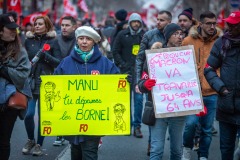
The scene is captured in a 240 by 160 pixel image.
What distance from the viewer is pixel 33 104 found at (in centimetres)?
798

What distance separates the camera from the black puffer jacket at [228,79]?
5953 millimetres

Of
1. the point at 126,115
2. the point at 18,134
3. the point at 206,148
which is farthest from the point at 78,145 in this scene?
the point at 18,134

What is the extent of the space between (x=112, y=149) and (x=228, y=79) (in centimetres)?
317

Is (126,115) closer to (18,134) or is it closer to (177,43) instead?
(177,43)

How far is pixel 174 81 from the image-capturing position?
6066mm

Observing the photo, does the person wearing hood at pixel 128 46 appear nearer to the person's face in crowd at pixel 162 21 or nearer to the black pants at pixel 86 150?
the person's face in crowd at pixel 162 21

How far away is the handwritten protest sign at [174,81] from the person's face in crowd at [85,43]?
61 cm

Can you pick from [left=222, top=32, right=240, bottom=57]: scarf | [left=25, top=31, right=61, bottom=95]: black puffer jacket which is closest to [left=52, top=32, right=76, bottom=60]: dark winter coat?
[left=25, top=31, right=61, bottom=95]: black puffer jacket

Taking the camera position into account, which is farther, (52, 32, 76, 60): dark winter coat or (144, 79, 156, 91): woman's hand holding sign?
(52, 32, 76, 60): dark winter coat

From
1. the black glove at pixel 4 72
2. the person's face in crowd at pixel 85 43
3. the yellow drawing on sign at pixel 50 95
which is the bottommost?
the yellow drawing on sign at pixel 50 95

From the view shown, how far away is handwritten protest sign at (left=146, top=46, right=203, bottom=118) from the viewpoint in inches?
237

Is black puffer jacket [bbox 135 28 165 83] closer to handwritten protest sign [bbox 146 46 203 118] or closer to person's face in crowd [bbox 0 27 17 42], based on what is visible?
handwritten protest sign [bbox 146 46 203 118]

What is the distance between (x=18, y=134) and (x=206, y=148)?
3741 mm

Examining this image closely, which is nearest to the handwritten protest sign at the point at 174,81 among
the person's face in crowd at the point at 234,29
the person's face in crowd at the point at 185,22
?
the person's face in crowd at the point at 234,29
